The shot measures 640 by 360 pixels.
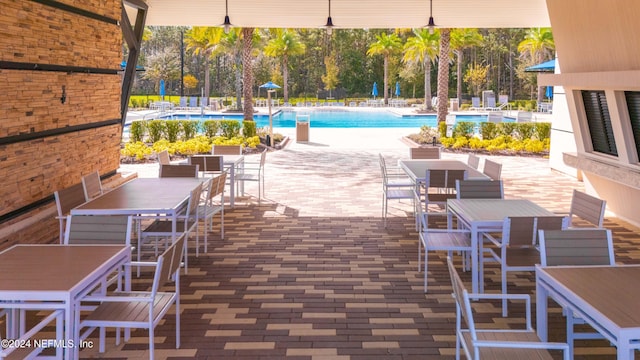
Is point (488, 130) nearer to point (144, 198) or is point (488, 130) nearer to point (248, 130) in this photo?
point (248, 130)

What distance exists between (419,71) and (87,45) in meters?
40.7

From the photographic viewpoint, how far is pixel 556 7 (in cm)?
922

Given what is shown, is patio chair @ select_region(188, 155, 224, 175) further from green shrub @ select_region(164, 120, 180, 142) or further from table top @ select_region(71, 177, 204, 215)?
green shrub @ select_region(164, 120, 180, 142)

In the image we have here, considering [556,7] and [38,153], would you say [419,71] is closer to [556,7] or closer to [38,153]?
[556,7]

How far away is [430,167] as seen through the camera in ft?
28.3

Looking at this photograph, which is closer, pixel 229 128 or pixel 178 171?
Answer: pixel 178 171

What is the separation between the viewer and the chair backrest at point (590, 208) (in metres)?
5.44

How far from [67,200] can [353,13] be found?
9.80 m

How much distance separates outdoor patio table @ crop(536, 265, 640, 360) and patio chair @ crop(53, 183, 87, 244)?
445 cm

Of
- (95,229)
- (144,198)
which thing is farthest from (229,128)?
(95,229)

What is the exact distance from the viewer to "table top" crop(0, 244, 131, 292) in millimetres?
3562

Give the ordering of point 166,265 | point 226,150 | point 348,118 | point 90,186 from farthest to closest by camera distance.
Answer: point 348,118, point 226,150, point 90,186, point 166,265

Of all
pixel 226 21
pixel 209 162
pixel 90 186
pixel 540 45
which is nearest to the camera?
pixel 90 186

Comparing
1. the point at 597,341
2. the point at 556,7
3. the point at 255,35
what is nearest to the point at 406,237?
the point at 597,341
